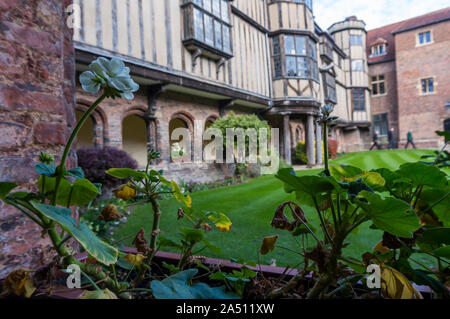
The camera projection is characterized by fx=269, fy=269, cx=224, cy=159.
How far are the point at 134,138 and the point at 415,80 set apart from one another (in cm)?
2281

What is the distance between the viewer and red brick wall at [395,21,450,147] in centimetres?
2056

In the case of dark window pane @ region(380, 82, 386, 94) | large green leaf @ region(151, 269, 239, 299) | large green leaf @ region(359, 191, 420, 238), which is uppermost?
dark window pane @ region(380, 82, 386, 94)

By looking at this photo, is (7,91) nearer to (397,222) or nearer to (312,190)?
(312,190)

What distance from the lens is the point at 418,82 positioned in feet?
70.9

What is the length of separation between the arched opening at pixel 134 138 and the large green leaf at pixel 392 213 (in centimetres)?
991

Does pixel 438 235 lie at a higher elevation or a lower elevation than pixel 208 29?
lower

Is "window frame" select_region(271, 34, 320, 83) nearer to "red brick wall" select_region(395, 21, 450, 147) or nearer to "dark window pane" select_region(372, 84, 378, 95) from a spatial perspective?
"red brick wall" select_region(395, 21, 450, 147)

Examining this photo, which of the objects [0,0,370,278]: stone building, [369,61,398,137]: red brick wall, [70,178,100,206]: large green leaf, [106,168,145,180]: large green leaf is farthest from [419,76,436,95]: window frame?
[70,178,100,206]: large green leaf

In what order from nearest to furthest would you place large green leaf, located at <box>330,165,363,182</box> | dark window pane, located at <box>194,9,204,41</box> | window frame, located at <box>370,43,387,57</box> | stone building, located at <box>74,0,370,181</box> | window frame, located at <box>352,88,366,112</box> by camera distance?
large green leaf, located at <box>330,165,363,182</box> < stone building, located at <box>74,0,370,181</box> < dark window pane, located at <box>194,9,204,41</box> < window frame, located at <box>352,88,366,112</box> < window frame, located at <box>370,43,387,57</box>

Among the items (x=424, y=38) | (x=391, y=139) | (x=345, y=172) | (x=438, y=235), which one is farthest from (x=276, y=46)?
(x=424, y=38)

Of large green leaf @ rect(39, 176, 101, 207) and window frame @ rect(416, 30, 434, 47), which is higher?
window frame @ rect(416, 30, 434, 47)

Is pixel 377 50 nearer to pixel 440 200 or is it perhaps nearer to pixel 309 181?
Answer: pixel 440 200

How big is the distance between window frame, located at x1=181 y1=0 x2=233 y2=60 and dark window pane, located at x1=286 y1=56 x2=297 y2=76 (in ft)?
11.9
